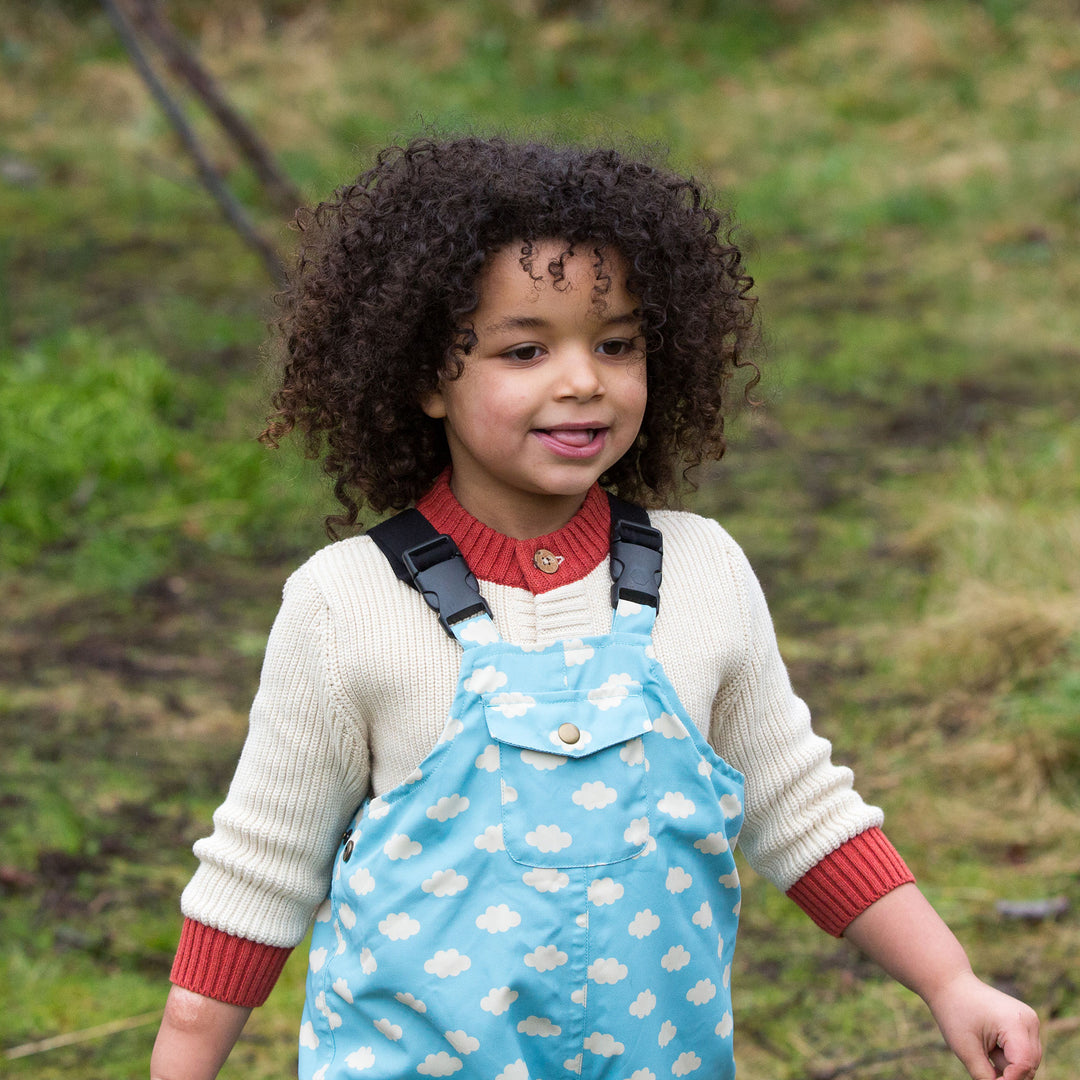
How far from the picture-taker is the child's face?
61.9 inches

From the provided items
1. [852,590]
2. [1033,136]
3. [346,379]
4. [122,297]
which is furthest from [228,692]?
[1033,136]

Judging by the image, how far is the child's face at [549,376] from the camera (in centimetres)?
157

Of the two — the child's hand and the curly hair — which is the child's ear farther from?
the child's hand

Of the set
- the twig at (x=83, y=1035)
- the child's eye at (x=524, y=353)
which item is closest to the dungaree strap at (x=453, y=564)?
the child's eye at (x=524, y=353)

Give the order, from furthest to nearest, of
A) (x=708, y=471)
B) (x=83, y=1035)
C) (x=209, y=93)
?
1. (x=209, y=93)
2. (x=708, y=471)
3. (x=83, y=1035)

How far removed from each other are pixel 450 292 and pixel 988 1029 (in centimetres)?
98

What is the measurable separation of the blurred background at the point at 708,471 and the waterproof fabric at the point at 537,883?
0.76 m

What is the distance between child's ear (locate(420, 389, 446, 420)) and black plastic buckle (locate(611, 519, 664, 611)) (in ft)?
0.79

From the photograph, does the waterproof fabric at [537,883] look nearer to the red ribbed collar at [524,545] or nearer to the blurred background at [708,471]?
the red ribbed collar at [524,545]

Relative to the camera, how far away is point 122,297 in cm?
686

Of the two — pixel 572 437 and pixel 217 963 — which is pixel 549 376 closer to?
pixel 572 437

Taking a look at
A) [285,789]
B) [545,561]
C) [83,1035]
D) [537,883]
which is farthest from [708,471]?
[537,883]

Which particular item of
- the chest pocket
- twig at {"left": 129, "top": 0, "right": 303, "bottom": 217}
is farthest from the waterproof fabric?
twig at {"left": 129, "top": 0, "right": 303, "bottom": 217}

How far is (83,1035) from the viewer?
2.66 metres
